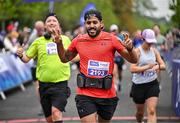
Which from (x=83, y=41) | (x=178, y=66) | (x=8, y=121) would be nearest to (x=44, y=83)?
(x=83, y=41)

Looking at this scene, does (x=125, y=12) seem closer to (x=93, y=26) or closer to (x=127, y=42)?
(x=93, y=26)

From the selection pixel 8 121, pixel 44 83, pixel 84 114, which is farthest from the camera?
pixel 8 121

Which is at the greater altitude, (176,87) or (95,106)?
(95,106)

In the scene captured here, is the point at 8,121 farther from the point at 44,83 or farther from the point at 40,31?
the point at 44,83

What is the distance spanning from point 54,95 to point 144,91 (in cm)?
161

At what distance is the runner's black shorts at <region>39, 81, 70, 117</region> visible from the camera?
27.9 feet

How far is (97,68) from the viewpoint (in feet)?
22.8

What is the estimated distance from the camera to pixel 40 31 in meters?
11.8

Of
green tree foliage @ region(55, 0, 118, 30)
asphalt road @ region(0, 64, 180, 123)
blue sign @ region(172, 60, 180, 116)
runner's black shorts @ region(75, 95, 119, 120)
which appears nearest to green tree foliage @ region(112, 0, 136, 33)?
green tree foliage @ region(55, 0, 118, 30)

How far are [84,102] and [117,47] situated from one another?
0.79m

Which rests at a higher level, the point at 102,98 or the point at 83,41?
the point at 83,41

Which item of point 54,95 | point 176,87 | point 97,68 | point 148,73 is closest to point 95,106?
point 97,68

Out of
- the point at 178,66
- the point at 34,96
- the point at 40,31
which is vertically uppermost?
the point at 40,31

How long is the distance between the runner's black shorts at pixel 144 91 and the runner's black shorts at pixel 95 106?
7.00ft
